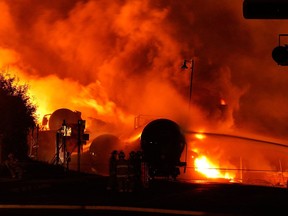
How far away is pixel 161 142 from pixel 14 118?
40.7 feet

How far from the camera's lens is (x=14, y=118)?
107 ft

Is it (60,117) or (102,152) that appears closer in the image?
(102,152)

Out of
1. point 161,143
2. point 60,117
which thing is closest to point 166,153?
point 161,143

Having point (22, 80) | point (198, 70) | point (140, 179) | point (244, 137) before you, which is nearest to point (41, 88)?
point (22, 80)

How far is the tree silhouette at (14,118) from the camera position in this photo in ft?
103

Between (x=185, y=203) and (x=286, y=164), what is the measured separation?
31896mm

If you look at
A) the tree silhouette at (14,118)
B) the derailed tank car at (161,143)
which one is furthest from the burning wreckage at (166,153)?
the tree silhouette at (14,118)

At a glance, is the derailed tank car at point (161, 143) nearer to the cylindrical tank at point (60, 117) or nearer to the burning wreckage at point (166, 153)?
the burning wreckage at point (166, 153)

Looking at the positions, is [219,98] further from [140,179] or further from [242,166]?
[140,179]

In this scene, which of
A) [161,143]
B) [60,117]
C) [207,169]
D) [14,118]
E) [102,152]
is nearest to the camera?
[161,143]

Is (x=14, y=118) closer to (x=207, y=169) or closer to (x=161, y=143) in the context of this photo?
(x=161, y=143)

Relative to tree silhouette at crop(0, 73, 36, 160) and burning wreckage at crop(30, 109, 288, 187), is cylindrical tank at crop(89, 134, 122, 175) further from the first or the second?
tree silhouette at crop(0, 73, 36, 160)

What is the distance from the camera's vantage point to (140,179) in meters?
20.0

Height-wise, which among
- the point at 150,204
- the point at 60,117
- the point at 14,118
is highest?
the point at 60,117
